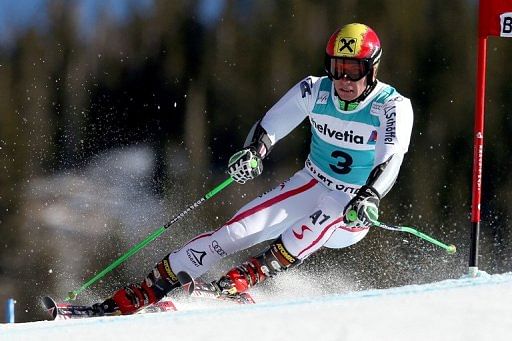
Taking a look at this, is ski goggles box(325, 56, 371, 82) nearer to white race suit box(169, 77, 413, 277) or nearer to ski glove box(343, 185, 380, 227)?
white race suit box(169, 77, 413, 277)

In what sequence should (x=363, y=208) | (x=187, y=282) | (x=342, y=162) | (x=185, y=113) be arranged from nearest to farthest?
1. (x=363, y=208)
2. (x=187, y=282)
3. (x=342, y=162)
4. (x=185, y=113)

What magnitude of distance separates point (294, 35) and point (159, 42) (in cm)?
122

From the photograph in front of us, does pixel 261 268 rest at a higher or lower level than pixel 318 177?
lower

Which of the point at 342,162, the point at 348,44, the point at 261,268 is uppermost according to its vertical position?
the point at 348,44

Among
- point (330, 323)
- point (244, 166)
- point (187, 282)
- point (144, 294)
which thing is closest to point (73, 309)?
point (144, 294)

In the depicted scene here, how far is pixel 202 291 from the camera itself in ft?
13.6

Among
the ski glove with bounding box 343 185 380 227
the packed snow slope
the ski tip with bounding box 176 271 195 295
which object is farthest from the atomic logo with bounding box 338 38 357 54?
the packed snow slope

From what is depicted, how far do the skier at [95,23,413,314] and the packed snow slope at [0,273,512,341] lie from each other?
1.52m

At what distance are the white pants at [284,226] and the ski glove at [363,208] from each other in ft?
0.86

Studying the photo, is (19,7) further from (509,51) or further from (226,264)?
(509,51)

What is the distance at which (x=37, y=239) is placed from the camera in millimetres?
8820

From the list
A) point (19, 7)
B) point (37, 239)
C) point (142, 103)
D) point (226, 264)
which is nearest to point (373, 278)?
point (226, 264)

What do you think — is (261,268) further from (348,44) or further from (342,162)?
(348,44)

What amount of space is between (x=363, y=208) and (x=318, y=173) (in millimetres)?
600
